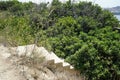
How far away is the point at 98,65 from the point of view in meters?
8.70

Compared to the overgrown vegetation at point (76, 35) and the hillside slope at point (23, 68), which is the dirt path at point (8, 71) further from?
the overgrown vegetation at point (76, 35)

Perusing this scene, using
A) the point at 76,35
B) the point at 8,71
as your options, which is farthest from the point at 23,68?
the point at 76,35

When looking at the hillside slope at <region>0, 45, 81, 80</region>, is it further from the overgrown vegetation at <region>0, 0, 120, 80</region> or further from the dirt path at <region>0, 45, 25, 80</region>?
the overgrown vegetation at <region>0, 0, 120, 80</region>

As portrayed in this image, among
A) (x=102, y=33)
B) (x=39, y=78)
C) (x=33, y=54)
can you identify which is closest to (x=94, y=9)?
(x=102, y=33)

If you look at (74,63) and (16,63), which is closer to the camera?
(16,63)

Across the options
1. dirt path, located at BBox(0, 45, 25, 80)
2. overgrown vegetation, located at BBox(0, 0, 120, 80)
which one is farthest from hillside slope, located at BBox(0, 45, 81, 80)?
overgrown vegetation, located at BBox(0, 0, 120, 80)

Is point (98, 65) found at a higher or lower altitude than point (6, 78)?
lower

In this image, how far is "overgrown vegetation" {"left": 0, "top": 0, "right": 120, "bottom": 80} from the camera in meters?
8.21

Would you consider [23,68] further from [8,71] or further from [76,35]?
[76,35]

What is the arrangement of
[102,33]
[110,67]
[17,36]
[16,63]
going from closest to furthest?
1. [16,63]
2. [17,36]
3. [110,67]
4. [102,33]

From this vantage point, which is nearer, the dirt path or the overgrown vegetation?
the dirt path

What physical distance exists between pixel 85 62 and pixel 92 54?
0.36 m

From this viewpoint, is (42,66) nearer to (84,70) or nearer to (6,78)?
(6,78)

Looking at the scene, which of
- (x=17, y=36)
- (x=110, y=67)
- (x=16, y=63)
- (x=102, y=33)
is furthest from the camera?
(x=102, y=33)
